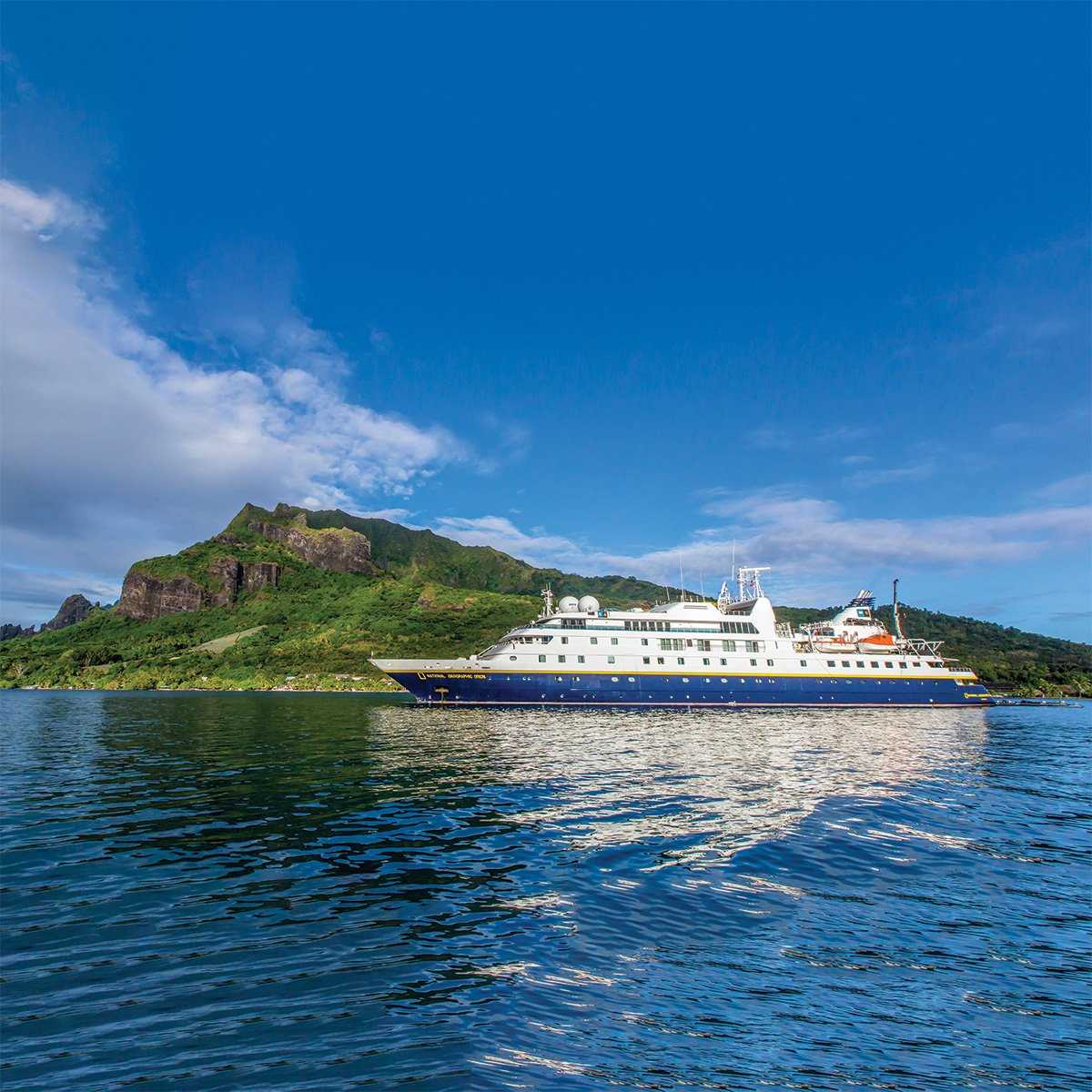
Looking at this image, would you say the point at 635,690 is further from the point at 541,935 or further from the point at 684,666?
the point at 541,935

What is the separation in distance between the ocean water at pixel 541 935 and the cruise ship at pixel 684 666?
38.8 meters

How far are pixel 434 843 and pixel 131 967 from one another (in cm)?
759

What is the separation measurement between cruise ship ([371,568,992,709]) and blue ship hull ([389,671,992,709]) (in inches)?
3.8

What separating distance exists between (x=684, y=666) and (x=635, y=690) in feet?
20.6

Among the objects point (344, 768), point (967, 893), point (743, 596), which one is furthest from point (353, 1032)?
point (743, 596)

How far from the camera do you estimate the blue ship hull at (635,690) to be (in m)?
63.3

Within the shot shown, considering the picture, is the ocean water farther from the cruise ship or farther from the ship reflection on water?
the cruise ship

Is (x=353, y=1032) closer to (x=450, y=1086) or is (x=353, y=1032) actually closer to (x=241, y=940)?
(x=450, y=1086)

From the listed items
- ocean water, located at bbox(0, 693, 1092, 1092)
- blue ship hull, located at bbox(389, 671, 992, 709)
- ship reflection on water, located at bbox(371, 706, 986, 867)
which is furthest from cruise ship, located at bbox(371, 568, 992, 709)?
ocean water, located at bbox(0, 693, 1092, 1092)

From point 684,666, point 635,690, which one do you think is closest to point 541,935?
point 635,690

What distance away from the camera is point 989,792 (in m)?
25.1

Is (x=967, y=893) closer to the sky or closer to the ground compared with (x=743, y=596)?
closer to the ground

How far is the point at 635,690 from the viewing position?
213 feet

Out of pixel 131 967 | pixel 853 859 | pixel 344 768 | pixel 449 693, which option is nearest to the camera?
pixel 131 967
